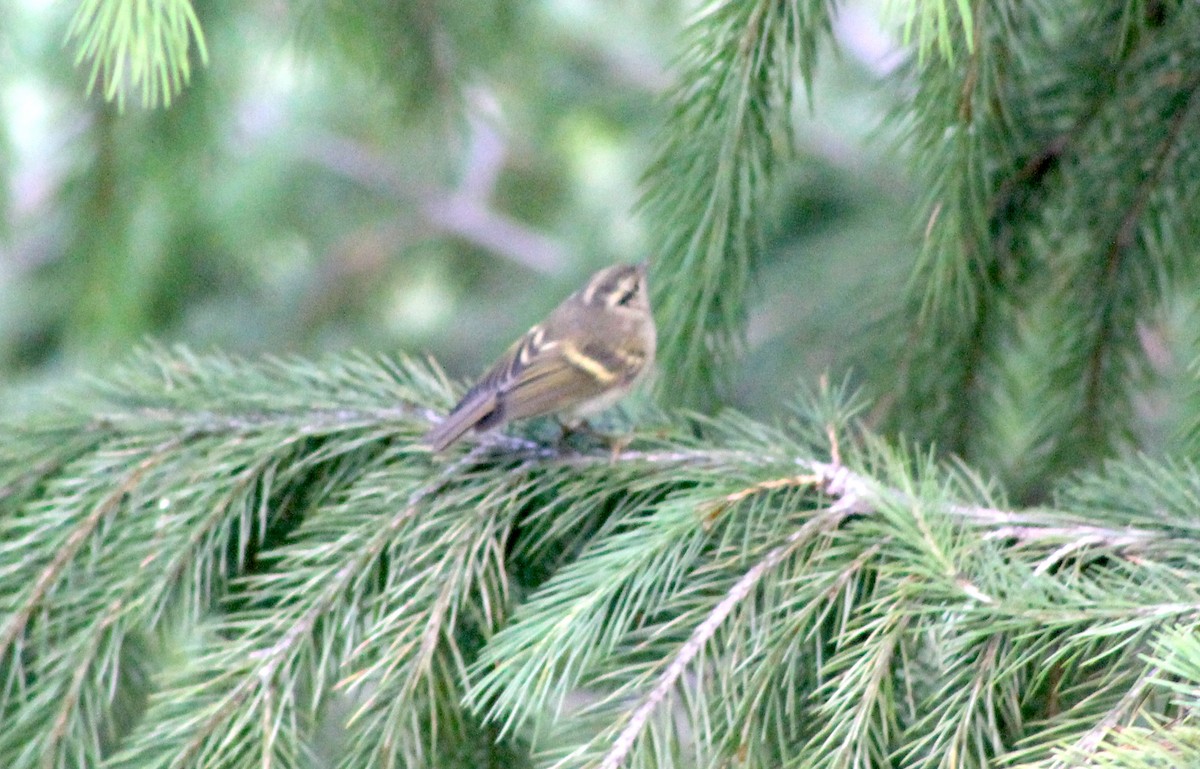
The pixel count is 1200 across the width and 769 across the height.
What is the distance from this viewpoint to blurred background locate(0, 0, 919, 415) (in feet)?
7.14

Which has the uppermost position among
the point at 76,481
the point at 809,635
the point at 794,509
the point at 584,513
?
the point at 76,481

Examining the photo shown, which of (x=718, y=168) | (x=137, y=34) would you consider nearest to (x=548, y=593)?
(x=718, y=168)

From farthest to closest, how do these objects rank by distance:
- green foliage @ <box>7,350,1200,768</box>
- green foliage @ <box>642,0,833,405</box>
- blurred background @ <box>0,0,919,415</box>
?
blurred background @ <box>0,0,919,415</box>
green foliage @ <box>642,0,833,405</box>
green foliage @ <box>7,350,1200,768</box>

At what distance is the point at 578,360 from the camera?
211 cm

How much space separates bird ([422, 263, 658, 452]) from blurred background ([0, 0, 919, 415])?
0.55 ft

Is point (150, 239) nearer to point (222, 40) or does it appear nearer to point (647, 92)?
point (222, 40)

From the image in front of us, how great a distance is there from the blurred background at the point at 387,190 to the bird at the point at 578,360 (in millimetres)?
168

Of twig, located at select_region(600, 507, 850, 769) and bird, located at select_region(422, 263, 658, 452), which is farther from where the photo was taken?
bird, located at select_region(422, 263, 658, 452)

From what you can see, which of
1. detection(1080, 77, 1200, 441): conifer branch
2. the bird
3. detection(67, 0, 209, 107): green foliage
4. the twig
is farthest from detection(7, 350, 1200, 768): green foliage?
detection(67, 0, 209, 107): green foliage

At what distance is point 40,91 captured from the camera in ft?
8.89

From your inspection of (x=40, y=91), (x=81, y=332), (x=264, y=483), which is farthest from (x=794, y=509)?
(x=40, y=91)

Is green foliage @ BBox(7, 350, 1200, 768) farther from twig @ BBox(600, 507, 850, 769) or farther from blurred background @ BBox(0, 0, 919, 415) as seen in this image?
blurred background @ BBox(0, 0, 919, 415)

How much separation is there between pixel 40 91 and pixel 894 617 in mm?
2391

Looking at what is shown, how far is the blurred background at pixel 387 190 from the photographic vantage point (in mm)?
2176
